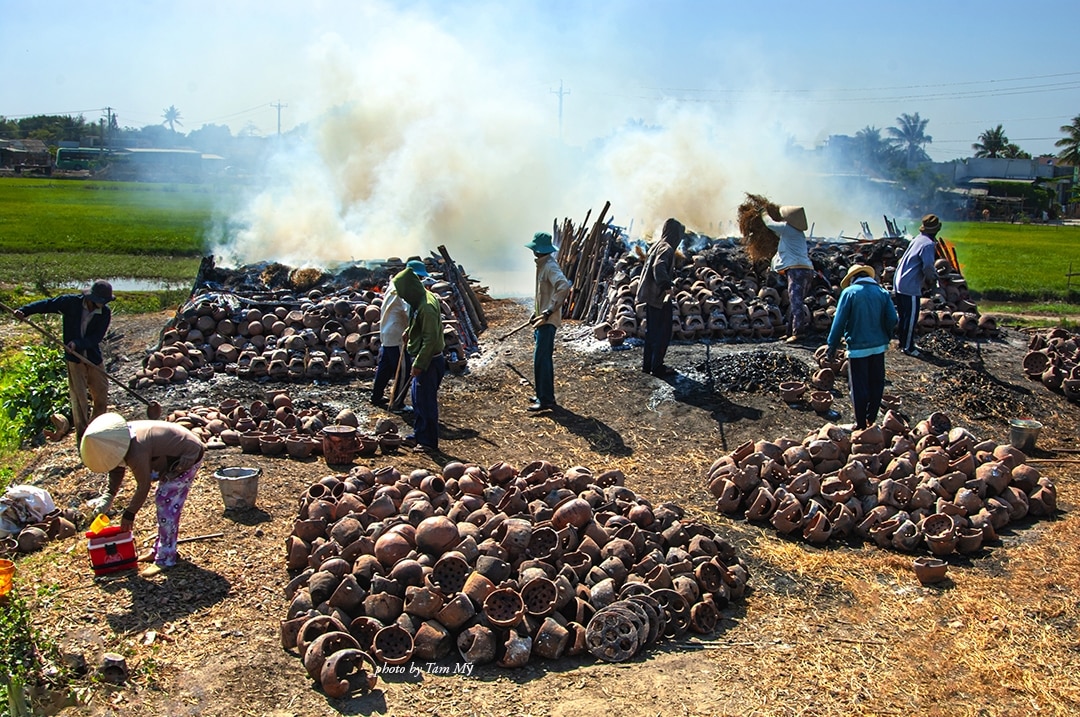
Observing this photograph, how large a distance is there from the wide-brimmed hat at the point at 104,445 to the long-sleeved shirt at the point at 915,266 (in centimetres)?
924

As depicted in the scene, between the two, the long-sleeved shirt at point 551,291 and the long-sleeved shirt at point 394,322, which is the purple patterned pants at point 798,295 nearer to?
the long-sleeved shirt at point 551,291

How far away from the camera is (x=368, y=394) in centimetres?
1040

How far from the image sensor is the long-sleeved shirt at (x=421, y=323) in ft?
26.9

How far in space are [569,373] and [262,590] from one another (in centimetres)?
622

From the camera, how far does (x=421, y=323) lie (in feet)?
27.2

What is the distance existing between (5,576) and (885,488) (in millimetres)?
5826

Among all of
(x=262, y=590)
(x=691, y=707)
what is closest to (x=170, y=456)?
(x=262, y=590)

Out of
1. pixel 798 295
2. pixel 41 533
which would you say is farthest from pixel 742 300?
pixel 41 533

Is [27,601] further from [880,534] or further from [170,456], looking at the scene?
[880,534]

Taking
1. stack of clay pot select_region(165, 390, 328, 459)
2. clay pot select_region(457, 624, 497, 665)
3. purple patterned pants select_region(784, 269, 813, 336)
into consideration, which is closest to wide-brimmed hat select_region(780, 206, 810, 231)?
purple patterned pants select_region(784, 269, 813, 336)

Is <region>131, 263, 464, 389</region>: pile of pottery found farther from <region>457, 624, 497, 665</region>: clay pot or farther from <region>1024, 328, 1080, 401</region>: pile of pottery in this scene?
<region>1024, 328, 1080, 401</region>: pile of pottery

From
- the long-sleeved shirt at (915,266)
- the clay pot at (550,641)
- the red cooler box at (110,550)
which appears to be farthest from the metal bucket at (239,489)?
the long-sleeved shirt at (915,266)

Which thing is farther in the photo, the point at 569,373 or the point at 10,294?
the point at 10,294

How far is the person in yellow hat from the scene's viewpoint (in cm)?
505
